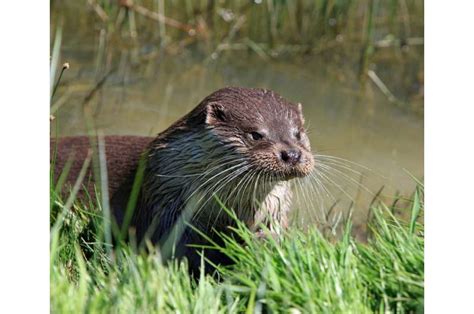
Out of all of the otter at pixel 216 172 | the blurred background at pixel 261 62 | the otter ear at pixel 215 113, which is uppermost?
the blurred background at pixel 261 62

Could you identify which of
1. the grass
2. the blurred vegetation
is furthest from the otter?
the blurred vegetation

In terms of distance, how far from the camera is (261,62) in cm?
712

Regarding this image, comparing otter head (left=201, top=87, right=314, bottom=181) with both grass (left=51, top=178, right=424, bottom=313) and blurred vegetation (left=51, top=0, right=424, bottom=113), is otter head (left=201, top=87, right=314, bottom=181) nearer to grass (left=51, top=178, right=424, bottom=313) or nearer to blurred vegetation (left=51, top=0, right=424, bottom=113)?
grass (left=51, top=178, right=424, bottom=313)

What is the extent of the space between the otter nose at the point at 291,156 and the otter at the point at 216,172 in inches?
1.4

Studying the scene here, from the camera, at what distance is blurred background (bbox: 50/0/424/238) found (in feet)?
19.8

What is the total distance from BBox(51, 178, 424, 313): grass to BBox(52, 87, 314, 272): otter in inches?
18.9

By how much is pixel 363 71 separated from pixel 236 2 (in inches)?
41.5

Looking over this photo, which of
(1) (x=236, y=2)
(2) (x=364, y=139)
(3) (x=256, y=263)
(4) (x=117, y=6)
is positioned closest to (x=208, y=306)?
(3) (x=256, y=263)

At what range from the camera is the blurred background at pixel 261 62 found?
6.04 meters
